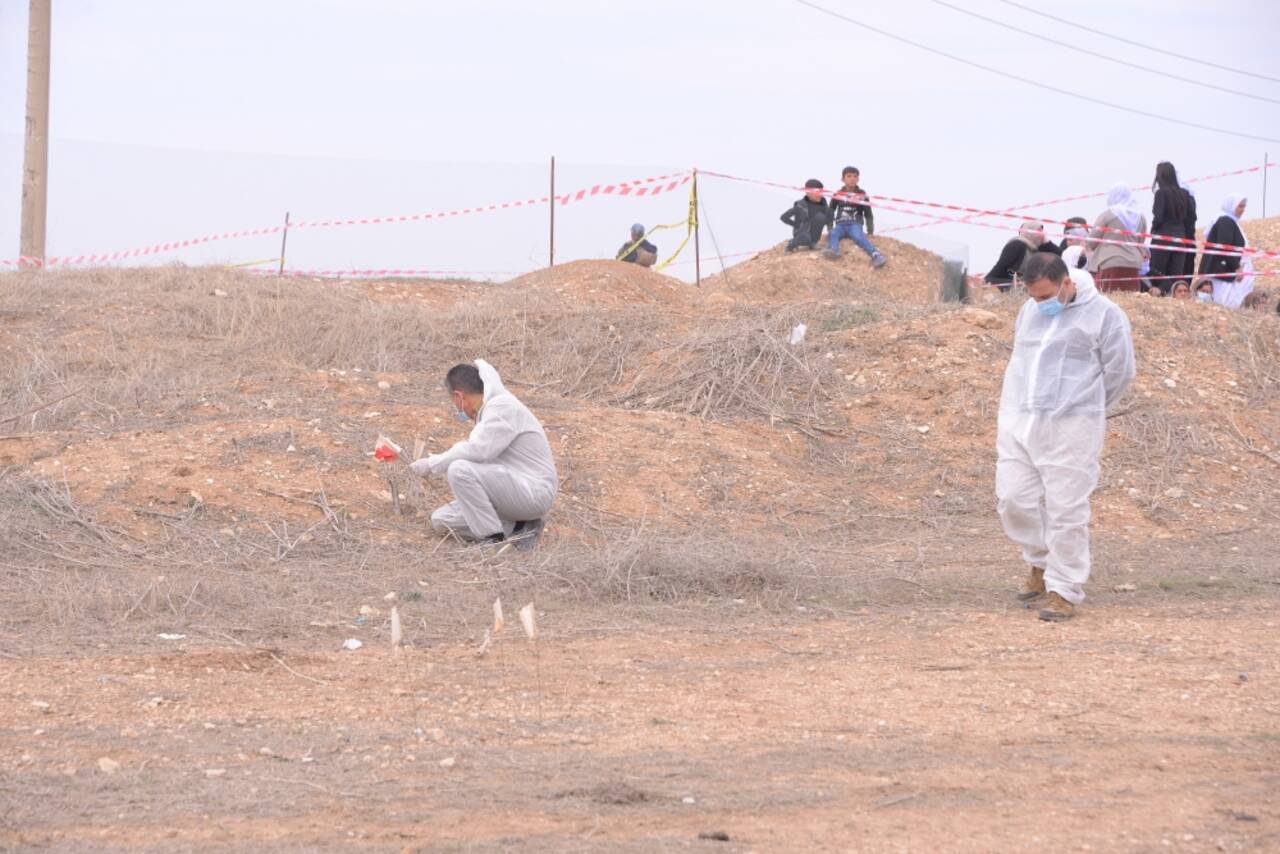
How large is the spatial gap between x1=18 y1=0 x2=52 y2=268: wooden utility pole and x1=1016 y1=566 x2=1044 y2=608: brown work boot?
449 inches

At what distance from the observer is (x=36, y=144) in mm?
14742

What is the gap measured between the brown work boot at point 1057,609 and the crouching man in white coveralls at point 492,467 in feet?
8.95

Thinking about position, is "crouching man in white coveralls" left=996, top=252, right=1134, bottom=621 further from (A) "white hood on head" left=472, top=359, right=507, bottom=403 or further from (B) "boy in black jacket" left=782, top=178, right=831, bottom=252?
(B) "boy in black jacket" left=782, top=178, right=831, bottom=252

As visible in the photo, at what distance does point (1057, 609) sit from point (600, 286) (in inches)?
345

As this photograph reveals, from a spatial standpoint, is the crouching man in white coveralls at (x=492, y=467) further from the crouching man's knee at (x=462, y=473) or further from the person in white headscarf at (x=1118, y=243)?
the person in white headscarf at (x=1118, y=243)

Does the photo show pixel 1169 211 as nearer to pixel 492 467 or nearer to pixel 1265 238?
pixel 1265 238

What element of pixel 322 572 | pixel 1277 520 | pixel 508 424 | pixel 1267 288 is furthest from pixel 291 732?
pixel 1267 288

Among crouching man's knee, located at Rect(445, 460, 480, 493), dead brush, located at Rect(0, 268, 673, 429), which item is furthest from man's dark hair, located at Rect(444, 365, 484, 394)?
dead brush, located at Rect(0, 268, 673, 429)

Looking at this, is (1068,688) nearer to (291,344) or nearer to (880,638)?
(880,638)

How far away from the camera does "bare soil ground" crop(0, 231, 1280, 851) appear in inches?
157

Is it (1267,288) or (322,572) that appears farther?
(1267,288)

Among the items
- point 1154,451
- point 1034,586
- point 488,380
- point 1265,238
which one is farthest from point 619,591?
point 1265,238

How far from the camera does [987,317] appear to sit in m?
11.7

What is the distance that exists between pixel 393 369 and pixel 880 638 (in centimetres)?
596
